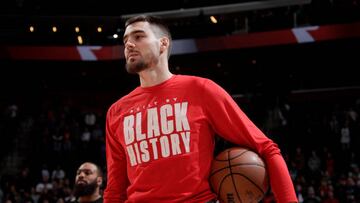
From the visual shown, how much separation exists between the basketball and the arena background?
1047 cm

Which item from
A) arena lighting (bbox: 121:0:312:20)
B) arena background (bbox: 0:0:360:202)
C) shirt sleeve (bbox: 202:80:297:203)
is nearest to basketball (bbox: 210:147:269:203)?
shirt sleeve (bbox: 202:80:297:203)

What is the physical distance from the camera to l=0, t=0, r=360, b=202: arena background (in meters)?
14.6

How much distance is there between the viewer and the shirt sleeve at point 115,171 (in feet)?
9.54

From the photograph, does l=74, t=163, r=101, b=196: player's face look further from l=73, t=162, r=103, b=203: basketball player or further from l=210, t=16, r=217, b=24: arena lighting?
l=210, t=16, r=217, b=24: arena lighting

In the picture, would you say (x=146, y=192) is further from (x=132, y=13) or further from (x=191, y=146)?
(x=132, y=13)

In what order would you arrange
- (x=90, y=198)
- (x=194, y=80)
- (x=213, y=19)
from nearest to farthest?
(x=194, y=80) < (x=90, y=198) < (x=213, y=19)

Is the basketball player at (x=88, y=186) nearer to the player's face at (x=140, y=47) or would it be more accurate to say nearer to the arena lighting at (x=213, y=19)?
the player's face at (x=140, y=47)

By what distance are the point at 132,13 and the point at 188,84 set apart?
15.7m

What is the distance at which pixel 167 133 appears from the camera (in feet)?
8.84

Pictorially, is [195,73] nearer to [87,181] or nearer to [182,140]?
[87,181]

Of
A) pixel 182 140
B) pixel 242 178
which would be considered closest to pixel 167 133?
pixel 182 140

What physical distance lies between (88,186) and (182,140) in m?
3.40

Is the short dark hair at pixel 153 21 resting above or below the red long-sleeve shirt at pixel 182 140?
above

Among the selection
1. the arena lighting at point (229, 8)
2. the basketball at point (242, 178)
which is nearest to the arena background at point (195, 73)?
the arena lighting at point (229, 8)
